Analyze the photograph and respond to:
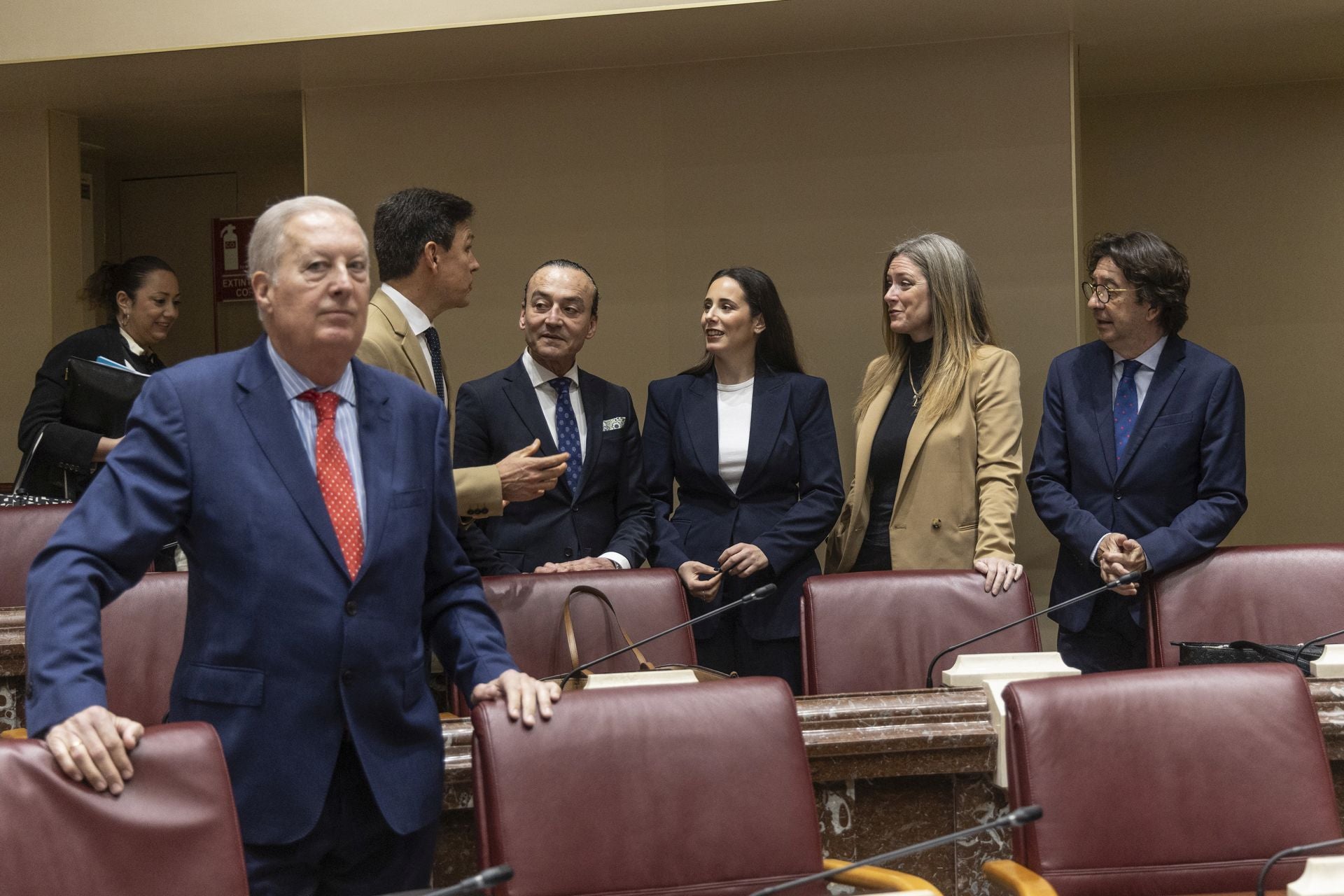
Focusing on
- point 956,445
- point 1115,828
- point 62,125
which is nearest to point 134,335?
point 62,125

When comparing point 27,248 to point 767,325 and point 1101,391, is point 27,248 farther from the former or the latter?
point 1101,391

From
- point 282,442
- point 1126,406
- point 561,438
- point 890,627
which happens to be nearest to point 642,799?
point 282,442

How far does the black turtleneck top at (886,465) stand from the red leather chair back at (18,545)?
195cm

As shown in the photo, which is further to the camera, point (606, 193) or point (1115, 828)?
point (606, 193)

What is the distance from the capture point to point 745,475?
3.40 metres

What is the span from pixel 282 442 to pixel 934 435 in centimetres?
207

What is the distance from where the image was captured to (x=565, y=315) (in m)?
3.24

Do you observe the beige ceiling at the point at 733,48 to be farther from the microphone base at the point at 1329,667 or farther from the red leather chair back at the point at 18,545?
the microphone base at the point at 1329,667

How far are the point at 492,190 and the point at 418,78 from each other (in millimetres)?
455

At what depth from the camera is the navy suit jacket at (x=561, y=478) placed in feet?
10.5

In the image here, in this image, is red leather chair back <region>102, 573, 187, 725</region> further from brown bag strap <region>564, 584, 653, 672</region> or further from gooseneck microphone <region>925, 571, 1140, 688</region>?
gooseneck microphone <region>925, 571, 1140, 688</region>

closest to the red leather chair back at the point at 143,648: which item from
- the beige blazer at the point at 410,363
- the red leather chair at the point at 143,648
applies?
the red leather chair at the point at 143,648

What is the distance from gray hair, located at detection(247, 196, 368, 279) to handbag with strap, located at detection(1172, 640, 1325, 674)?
5.29 ft

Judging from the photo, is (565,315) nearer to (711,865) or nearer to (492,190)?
(492,190)
